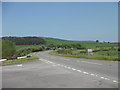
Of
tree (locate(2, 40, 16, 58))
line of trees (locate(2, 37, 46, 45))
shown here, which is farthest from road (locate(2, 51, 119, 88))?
line of trees (locate(2, 37, 46, 45))

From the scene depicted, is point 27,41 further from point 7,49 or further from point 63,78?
point 63,78

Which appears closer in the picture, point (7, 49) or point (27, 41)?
point (7, 49)

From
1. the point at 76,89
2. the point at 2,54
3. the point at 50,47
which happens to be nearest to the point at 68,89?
the point at 76,89

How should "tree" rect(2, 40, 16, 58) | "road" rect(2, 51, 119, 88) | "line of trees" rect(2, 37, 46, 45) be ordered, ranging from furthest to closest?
"line of trees" rect(2, 37, 46, 45) → "tree" rect(2, 40, 16, 58) → "road" rect(2, 51, 119, 88)

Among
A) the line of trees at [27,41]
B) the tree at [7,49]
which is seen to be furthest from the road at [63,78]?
the line of trees at [27,41]

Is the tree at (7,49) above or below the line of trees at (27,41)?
below

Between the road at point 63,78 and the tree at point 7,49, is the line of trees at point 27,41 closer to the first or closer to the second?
the tree at point 7,49

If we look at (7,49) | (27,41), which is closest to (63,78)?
(7,49)

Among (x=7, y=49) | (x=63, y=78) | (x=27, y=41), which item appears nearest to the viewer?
(x=63, y=78)

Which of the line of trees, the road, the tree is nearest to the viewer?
the road

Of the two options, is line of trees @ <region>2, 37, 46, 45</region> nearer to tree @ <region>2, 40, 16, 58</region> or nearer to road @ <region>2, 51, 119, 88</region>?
tree @ <region>2, 40, 16, 58</region>

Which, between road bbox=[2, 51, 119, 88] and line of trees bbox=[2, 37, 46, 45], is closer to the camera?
road bbox=[2, 51, 119, 88]

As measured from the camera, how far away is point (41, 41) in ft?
504

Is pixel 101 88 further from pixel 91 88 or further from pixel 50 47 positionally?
pixel 50 47
